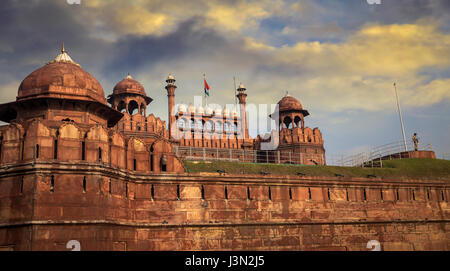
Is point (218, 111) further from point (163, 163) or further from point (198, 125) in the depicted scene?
point (163, 163)

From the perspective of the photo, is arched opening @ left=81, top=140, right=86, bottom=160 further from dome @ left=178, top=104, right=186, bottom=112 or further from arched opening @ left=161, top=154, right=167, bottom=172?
dome @ left=178, top=104, right=186, bottom=112

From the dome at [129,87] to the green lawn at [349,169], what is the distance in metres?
16.8

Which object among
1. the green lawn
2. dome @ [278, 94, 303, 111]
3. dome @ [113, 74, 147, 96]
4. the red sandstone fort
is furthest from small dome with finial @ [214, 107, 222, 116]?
the red sandstone fort

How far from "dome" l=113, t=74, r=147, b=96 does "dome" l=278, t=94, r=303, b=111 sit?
1392 cm

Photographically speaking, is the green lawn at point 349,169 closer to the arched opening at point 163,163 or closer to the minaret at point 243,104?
the arched opening at point 163,163

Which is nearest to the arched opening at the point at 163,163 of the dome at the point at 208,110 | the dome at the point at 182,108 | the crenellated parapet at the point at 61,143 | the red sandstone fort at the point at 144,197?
the red sandstone fort at the point at 144,197

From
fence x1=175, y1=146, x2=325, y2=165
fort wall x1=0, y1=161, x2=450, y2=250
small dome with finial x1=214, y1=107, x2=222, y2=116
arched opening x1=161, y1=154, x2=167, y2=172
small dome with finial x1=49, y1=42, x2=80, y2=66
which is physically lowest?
fort wall x1=0, y1=161, x2=450, y2=250

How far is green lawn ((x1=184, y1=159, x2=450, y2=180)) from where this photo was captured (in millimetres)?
30062

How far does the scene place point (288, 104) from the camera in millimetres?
47469

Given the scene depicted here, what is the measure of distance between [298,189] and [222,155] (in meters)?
17.9

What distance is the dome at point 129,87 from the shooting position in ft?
146

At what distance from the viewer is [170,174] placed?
24766 mm

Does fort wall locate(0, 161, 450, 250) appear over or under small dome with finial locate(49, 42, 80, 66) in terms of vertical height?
under
